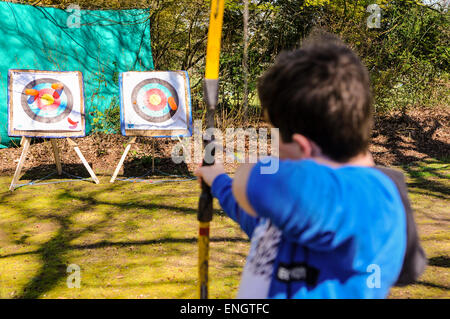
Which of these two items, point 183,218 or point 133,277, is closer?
point 133,277

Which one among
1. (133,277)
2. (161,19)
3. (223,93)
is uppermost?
(161,19)

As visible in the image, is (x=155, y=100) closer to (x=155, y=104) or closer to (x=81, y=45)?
(x=155, y=104)

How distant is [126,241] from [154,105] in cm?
225

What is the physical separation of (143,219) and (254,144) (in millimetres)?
3656

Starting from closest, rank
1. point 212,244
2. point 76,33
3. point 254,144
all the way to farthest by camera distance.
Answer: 1. point 212,244
2. point 76,33
3. point 254,144

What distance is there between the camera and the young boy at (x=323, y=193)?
2.32 ft

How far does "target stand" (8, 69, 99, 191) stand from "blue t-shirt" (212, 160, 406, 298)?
388cm

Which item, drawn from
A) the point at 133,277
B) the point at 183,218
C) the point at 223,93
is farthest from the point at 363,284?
the point at 223,93

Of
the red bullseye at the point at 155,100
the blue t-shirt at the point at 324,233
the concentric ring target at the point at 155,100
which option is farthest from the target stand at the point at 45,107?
the blue t-shirt at the point at 324,233

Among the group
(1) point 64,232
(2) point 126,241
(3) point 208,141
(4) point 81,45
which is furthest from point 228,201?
(4) point 81,45

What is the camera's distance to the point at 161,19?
7078 mm

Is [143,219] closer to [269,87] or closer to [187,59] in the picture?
[269,87]

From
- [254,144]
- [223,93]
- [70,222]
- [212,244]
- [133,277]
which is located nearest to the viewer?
[133,277]

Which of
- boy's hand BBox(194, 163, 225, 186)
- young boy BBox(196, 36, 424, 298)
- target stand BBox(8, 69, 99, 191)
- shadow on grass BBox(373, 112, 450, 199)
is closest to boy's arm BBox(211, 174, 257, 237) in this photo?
boy's hand BBox(194, 163, 225, 186)
